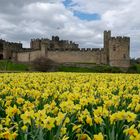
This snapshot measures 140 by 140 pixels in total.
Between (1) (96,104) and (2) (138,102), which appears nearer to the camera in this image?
(2) (138,102)

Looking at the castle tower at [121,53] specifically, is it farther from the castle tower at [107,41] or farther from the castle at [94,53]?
the castle tower at [107,41]

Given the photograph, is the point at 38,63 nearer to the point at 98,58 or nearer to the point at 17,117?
the point at 98,58

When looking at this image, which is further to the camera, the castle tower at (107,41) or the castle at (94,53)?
the castle tower at (107,41)

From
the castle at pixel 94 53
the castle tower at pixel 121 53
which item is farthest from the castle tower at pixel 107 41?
the castle tower at pixel 121 53

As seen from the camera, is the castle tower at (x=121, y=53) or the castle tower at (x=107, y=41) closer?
the castle tower at (x=121, y=53)

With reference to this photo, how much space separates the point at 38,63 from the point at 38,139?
7701cm

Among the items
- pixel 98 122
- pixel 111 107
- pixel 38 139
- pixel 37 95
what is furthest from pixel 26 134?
pixel 37 95

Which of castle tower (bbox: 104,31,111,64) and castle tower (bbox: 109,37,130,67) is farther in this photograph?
castle tower (bbox: 104,31,111,64)

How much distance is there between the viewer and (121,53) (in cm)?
9188

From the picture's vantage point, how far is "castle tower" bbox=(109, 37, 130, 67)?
300 feet

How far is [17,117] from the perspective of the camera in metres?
5.51

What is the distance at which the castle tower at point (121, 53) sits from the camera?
3605 inches

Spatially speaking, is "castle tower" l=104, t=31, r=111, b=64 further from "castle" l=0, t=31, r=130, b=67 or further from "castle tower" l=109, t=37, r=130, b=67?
"castle tower" l=109, t=37, r=130, b=67

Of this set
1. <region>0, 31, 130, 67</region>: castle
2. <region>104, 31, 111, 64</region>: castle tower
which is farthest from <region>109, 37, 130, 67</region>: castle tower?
<region>104, 31, 111, 64</region>: castle tower
